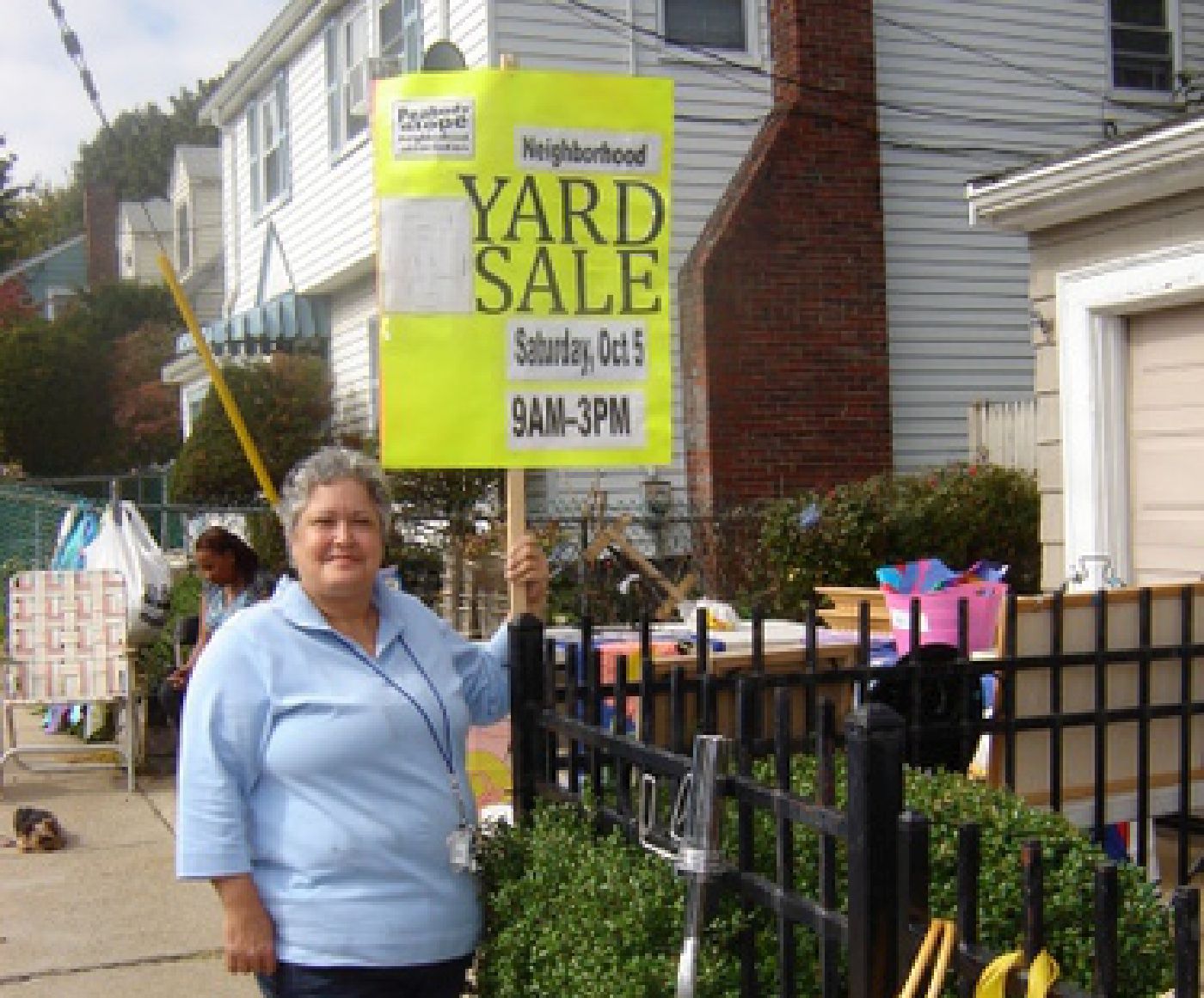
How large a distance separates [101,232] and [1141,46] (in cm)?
3905

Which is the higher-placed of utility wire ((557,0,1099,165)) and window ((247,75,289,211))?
window ((247,75,289,211))

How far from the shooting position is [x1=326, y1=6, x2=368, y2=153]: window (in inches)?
649

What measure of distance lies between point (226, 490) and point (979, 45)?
31.3ft

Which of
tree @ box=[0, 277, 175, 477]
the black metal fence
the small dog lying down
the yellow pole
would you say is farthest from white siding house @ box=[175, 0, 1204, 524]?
tree @ box=[0, 277, 175, 477]

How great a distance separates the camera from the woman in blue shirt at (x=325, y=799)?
2.96m

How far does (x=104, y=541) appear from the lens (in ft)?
32.0

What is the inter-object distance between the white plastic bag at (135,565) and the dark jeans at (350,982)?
632cm

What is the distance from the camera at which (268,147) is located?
20.0 m

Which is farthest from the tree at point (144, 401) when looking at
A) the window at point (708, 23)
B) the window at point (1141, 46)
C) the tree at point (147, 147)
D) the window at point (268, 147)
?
the tree at point (147, 147)

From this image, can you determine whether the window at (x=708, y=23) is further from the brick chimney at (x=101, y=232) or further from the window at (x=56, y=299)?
the brick chimney at (x=101, y=232)

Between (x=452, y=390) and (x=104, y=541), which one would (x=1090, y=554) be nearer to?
(x=452, y=390)

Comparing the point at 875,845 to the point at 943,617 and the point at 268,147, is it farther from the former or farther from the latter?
the point at 268,147

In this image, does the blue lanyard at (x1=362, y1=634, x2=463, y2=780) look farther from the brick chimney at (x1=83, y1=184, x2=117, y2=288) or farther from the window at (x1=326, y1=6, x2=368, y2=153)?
the brick chimney at (x1=83, y1=184, x2=117, y2=288)

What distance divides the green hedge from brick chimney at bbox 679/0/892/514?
1.62 metres
